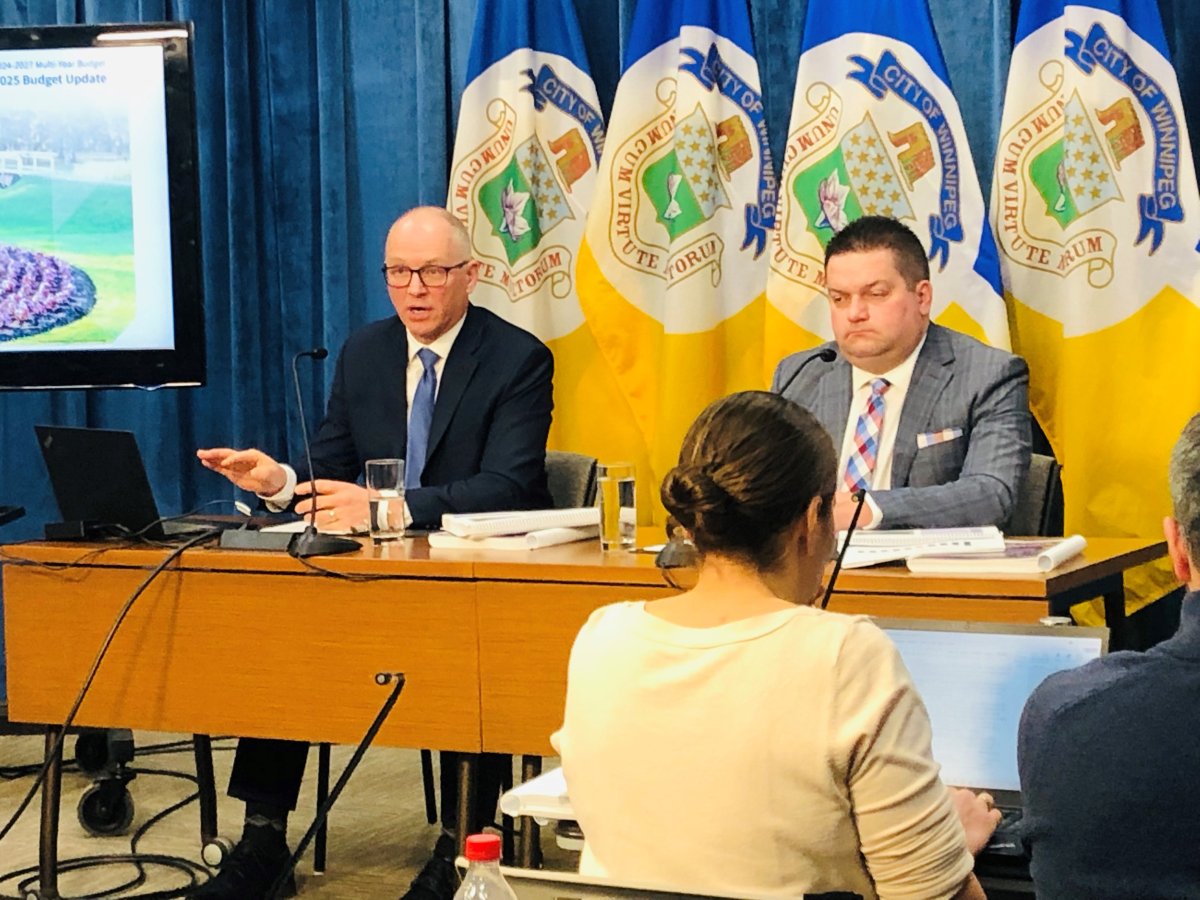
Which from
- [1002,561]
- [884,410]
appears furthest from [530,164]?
[1002,561]

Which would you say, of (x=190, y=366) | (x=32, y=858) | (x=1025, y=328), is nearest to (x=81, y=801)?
(x=32, y=858)

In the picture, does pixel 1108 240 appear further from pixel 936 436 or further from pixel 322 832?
pixel 322 832

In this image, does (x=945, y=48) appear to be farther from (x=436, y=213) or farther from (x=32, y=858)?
(x=32, y=858)

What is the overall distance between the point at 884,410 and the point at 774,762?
6.20 ft

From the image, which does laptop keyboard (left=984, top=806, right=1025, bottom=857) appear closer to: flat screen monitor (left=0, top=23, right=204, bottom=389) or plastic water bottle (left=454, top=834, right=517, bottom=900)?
plastic water bottle (left=454, top=834, right=517, bottom=900)

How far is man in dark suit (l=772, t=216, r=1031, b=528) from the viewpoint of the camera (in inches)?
121

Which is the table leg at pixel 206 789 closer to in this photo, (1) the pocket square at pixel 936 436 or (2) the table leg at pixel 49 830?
(2) the table leg at pixel 49 830

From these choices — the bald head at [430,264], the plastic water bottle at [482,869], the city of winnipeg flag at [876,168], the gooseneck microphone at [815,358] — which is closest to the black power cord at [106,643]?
the bald head at [430,264]

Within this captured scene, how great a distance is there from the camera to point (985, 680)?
1.83 meters

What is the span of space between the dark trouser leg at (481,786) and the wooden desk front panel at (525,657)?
1.76 feet

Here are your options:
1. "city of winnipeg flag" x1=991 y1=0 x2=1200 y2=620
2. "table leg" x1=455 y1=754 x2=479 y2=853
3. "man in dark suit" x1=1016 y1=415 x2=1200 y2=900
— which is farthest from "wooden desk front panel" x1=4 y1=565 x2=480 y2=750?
"city of winnipeg flag" x1=991 y1=0 x2=1200 y2=620

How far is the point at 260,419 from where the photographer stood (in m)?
4.82

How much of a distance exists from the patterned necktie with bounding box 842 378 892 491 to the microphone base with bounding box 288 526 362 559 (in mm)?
1041

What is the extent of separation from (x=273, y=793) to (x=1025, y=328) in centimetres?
204
